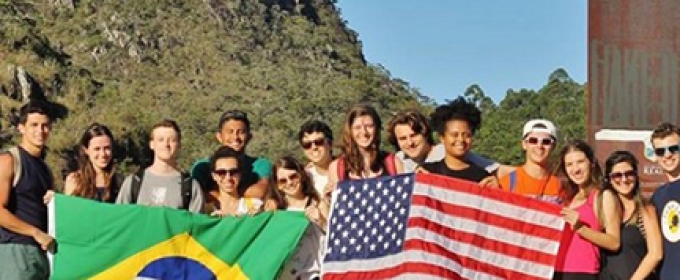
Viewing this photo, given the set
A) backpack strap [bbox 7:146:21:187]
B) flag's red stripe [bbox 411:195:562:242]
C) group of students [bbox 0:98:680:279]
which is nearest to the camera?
group of students [bbox 0:98:680:279]

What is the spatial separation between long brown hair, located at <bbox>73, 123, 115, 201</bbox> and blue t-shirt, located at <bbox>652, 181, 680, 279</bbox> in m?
3.30

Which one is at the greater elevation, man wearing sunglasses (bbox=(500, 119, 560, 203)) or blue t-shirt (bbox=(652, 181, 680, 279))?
man wearing sunglasses (bbox=(500, 119, 560, 203))

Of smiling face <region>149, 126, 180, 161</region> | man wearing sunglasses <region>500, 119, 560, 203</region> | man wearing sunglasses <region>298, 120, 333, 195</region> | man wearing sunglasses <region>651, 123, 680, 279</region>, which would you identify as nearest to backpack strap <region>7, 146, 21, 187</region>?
smiling face <region>149, 126, 180, 161</region>

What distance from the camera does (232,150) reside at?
27.1 feet

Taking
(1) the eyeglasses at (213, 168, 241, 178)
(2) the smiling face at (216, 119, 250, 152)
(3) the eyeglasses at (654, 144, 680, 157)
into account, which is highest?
(2) the smiling face at (216, 119, 250, 152)

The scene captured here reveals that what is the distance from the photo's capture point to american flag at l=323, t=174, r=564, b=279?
7.30m

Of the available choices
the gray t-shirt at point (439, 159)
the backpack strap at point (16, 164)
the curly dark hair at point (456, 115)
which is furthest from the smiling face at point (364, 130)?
the backpack strap at point (16, 164)

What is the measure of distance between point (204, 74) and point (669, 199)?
85.8 meters

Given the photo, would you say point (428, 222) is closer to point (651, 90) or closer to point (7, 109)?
point (651, 90)

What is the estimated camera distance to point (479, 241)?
7387 millimetres

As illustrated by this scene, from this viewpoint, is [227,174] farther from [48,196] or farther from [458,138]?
[458,138]

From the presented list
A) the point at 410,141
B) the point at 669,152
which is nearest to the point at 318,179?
the point at 410,141

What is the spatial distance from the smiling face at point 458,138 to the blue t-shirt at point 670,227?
1.14 meters

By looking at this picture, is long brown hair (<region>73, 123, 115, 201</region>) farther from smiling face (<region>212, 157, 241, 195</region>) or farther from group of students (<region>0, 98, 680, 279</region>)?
smiling face (<region>212, 157, 241, 195</region>)
